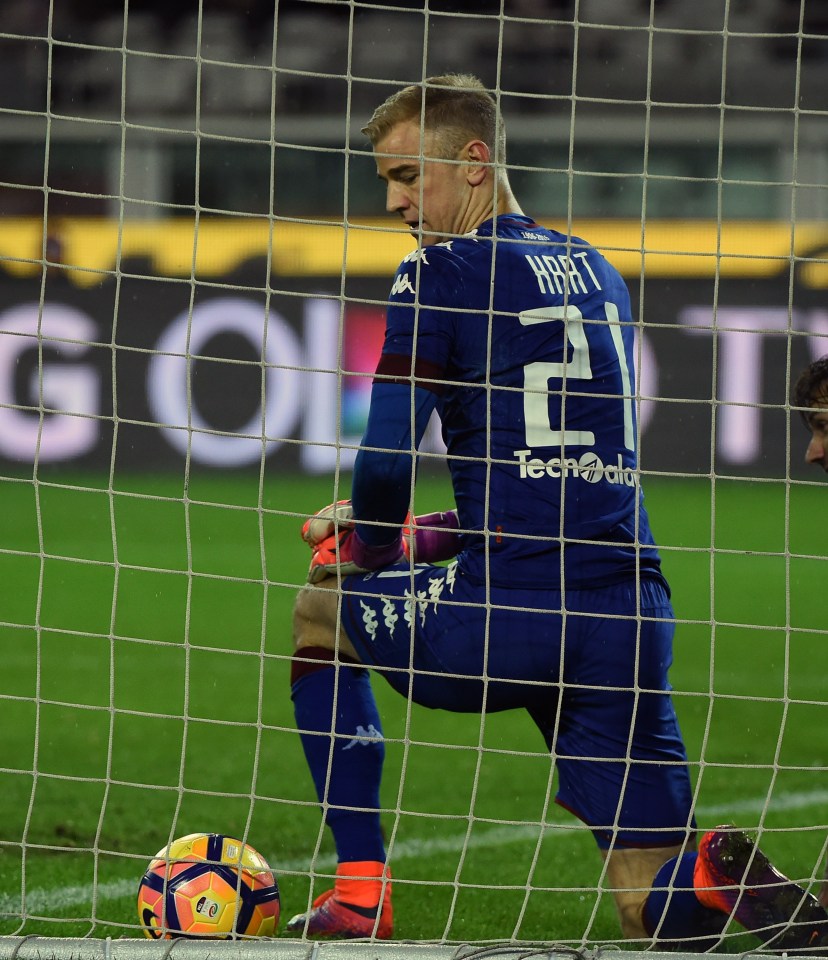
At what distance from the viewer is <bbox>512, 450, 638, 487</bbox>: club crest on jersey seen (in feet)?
9.51

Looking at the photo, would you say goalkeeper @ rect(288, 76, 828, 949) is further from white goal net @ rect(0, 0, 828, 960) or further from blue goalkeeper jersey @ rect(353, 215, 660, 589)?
white goal net @ rect(0, 0, 828, 960)

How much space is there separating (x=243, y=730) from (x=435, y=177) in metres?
2.95

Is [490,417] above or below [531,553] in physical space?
above

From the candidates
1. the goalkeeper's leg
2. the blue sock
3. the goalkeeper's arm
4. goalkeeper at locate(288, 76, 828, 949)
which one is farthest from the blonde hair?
the blue sock

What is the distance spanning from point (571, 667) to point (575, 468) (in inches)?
15.8

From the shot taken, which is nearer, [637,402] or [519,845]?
[637,402]

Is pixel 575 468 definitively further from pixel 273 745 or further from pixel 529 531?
pixel 273 745

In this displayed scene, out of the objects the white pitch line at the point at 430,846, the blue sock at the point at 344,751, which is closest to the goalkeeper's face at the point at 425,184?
the blue sock at the point at 344,751

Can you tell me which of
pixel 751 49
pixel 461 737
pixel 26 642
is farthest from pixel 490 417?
pixel 751 49

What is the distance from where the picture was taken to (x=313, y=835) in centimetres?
A: 413

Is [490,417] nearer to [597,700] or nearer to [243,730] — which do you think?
[597,700]

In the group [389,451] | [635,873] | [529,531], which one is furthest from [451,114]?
[635,873]

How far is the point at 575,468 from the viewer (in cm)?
291

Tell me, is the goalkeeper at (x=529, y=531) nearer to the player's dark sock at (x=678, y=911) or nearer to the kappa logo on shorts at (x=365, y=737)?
the player's dark sock at (x=678, y=911)
